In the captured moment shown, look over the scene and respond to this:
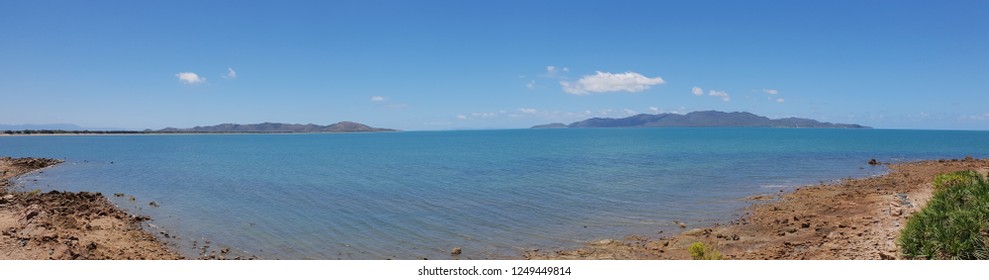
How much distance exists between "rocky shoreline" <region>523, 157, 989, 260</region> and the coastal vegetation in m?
0.84

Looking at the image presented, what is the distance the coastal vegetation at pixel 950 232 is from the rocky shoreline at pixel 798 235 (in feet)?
2.76

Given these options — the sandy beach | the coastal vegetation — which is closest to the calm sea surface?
the sandy beach

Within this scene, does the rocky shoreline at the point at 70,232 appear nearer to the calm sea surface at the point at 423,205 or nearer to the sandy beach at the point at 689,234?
the sandy beach at the point at 689,234

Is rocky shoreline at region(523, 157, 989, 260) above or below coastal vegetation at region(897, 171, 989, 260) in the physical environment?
below

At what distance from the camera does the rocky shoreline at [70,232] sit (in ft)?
38.2

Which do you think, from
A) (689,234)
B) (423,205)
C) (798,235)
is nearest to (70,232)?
(423,205)

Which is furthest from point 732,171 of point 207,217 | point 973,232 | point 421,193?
point 207,217

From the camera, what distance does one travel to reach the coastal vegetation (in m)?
8.19

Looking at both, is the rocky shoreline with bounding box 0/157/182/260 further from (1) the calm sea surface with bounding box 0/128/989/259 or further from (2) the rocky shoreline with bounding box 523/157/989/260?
(2) the rocky shoreline with bounding box 523/157/989/260

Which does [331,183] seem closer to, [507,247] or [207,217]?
[207,217]

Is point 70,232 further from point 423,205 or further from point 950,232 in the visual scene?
point 950,232

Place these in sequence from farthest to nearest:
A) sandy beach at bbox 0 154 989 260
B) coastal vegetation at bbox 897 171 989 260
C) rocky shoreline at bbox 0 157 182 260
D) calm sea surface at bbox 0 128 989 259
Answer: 1. calm sea surface at bbox 0 128 989 259
2. sandy beach at bbox 0 154 989 260
3. rocky shoreline at bbox 0 157 182 260
4. coastal vegetation at bbox 897 171 989 260

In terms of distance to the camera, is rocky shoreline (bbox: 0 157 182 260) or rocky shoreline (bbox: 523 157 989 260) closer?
rocky shoreline (bbox: 0 157 182 260)

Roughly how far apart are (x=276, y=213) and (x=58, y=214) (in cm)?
622
